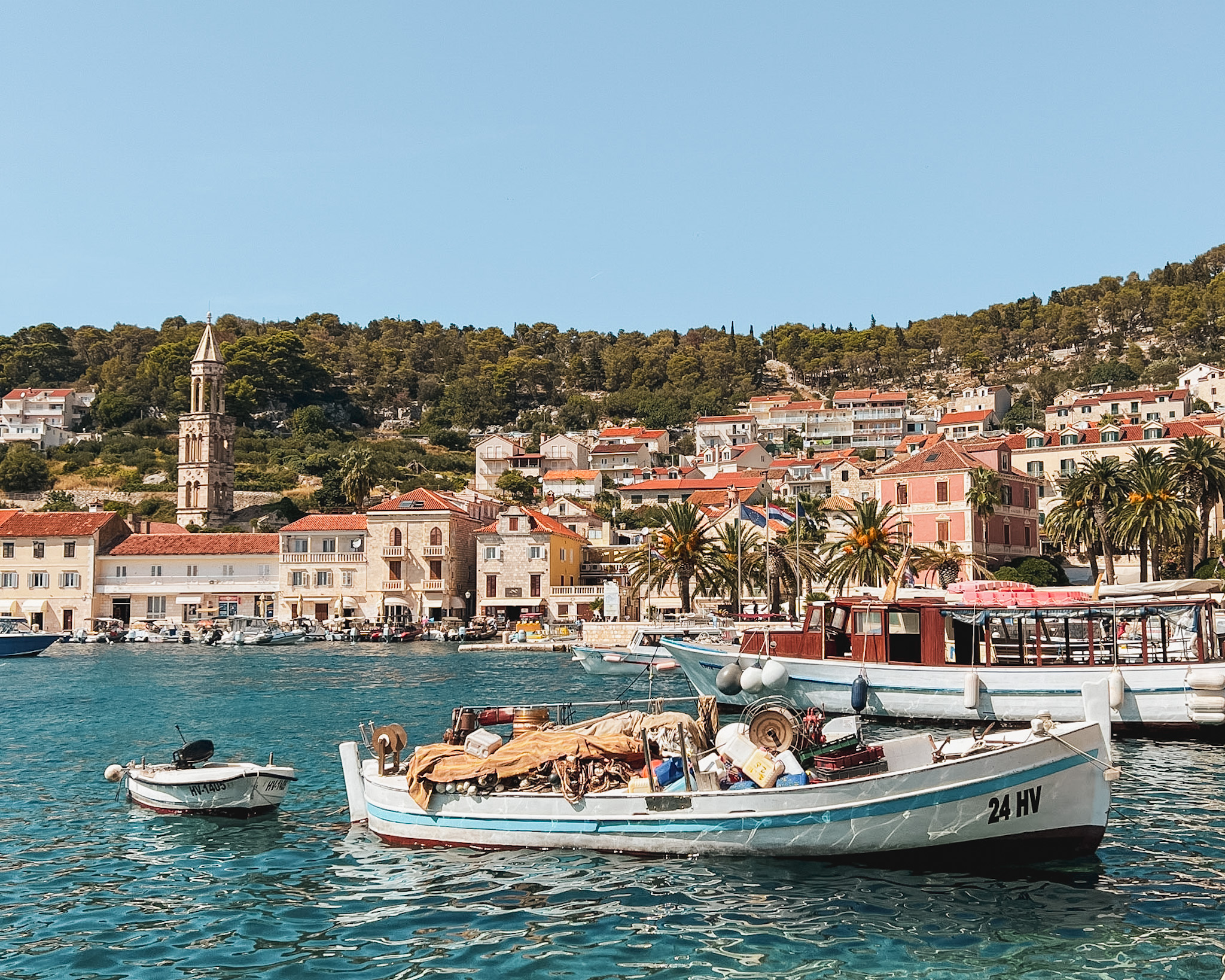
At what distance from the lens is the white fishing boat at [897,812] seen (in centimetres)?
1521

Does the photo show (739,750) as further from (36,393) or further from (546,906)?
(36,393)

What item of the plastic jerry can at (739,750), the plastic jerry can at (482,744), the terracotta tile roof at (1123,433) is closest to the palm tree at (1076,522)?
the terracotta tile roof at (1123,433)

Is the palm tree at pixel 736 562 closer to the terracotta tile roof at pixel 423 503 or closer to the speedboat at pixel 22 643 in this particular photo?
the terracotta tile roof at pixel 423 503

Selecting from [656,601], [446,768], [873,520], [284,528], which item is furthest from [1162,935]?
[284,528]

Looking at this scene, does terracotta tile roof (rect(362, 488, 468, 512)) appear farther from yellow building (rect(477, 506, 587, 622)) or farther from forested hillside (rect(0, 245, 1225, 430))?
forested hillside (rect(0, 245, 1225, 430))

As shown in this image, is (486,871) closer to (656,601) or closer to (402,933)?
(402,933)

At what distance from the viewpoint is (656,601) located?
83.0 meters

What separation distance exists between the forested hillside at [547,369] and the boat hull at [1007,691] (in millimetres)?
129509

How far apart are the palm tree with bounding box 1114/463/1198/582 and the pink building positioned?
7931mm

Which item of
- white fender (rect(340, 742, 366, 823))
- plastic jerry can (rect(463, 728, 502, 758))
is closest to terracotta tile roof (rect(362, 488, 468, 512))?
white fender (rect(340, 742, 366, 823))

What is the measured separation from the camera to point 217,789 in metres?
19.5

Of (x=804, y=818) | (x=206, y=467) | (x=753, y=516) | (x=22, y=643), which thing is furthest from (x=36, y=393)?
(x=804, y=818)

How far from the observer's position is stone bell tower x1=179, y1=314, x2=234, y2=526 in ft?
362

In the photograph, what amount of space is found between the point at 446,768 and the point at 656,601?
218 ft
